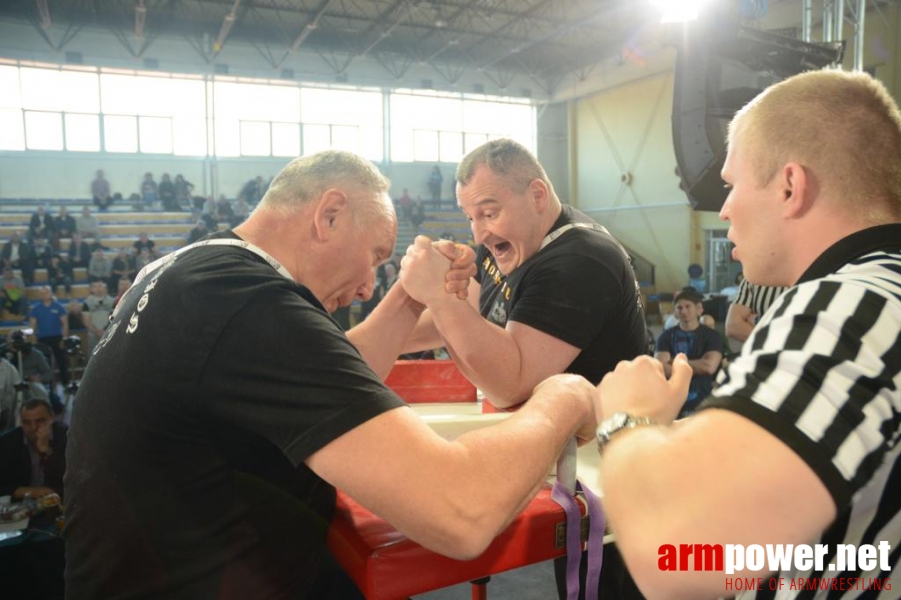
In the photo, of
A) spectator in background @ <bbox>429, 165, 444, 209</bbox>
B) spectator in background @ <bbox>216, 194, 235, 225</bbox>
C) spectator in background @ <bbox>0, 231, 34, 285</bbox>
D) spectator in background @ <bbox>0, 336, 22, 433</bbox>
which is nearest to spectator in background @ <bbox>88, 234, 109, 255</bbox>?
spectator in background @ <bbox>0, 231, 34, 285</bbox>

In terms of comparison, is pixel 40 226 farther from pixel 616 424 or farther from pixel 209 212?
pixel 616 424

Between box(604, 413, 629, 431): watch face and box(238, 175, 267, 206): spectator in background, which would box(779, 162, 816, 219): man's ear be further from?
box(238, 175, 267, 206): spectator in background

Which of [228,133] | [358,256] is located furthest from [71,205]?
[358,256]

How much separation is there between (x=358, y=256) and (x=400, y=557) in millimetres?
863

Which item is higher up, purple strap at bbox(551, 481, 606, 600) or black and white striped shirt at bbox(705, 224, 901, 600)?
black and white striped shirt at bbox(705, 224, 901, 600)

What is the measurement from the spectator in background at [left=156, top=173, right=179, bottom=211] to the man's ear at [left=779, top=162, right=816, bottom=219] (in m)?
18.9

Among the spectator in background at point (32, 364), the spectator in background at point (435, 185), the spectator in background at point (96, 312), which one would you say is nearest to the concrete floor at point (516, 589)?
Result: the spectator in background at point (32, 364)

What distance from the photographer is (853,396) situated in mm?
803

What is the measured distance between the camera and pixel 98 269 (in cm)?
1347

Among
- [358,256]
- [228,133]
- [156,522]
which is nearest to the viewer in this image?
[156,522]

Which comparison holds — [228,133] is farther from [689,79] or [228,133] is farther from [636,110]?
[689,79]

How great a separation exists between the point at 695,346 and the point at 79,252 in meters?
13.7

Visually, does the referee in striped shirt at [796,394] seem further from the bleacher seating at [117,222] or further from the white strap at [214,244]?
the bleacher seating at [117,222]

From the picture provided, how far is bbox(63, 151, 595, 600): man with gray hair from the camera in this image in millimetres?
1093
